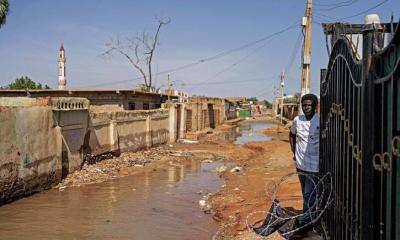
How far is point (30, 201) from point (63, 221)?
86.4 inches

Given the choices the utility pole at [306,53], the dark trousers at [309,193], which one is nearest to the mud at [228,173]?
the dark trousers at [309,193]

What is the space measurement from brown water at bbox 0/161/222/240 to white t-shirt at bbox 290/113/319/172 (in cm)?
335

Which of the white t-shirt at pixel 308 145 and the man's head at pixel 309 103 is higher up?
the man's head at pixel 309 103

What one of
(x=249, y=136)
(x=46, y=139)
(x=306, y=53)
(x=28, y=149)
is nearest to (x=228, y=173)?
(x=306, y=53)

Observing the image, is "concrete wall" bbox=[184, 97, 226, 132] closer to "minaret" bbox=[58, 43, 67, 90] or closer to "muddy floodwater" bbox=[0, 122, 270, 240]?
"minaret" bbox=[58, 43, 67, 90]

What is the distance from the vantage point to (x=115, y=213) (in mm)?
10922

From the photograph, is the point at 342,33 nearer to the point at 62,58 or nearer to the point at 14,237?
the point at 14,237

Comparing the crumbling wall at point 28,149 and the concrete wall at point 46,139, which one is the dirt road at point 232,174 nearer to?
the concrete wall at point 46,139

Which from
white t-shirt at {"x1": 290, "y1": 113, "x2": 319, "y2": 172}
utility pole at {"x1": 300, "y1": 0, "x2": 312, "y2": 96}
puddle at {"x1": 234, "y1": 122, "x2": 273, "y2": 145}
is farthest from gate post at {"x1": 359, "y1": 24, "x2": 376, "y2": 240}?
puddle at {"x1": 234, "y1": 122, "x2": 273, "y2": 145}

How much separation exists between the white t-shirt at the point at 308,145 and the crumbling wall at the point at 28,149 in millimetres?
7825

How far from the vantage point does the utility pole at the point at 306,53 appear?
1970 centimetres

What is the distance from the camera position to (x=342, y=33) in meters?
4.60

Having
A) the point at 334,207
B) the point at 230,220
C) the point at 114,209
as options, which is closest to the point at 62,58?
the point at 114,209

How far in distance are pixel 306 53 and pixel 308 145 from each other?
1466cm
